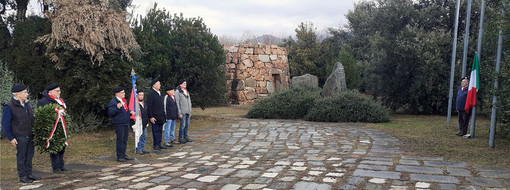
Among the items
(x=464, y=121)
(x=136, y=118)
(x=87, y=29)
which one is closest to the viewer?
→ (x=136, y=118)

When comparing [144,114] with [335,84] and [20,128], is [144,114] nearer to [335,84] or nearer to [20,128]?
[20,128]

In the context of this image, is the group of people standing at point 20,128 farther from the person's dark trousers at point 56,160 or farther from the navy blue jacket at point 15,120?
the person's dark trousers at point 56,160

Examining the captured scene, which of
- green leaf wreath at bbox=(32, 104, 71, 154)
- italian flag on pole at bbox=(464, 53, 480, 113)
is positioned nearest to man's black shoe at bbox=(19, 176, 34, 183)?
green leaf wreath at bbox=(32, 104, 71, 154)

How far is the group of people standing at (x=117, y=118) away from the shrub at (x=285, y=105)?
559cm

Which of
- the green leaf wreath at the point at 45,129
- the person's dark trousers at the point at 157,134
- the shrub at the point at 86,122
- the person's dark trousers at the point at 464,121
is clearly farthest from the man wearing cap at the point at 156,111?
the person's dark trousers at the point at 464,121

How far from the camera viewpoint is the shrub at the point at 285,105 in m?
14.2

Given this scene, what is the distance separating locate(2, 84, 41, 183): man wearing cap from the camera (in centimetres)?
552

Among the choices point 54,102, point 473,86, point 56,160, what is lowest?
point 56,160

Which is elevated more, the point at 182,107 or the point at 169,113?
the point at 182,107

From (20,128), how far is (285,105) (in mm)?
9767

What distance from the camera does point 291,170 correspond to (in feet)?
19.6

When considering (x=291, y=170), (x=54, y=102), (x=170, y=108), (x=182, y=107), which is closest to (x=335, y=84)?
(x=182, y=107)

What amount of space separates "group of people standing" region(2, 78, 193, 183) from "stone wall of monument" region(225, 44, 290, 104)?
12833mm

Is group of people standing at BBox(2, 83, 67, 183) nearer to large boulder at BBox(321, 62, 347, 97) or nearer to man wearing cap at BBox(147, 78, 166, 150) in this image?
man wearing cap at BBox(147, 78, 166, 150)
